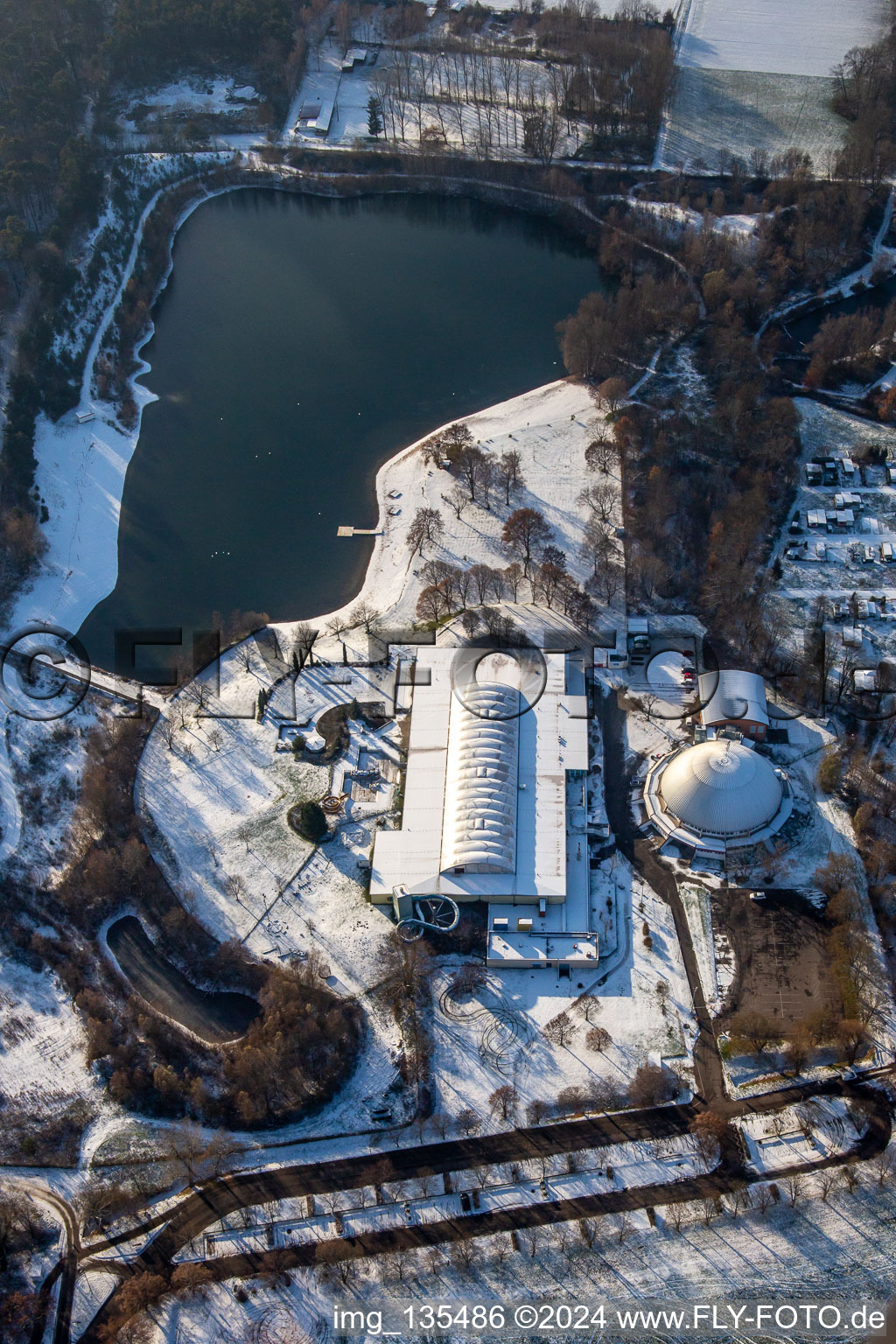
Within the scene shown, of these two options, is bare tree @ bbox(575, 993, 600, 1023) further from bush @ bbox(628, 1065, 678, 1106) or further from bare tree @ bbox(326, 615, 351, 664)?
bare tree @ bbox(326, 615, 351, 664)

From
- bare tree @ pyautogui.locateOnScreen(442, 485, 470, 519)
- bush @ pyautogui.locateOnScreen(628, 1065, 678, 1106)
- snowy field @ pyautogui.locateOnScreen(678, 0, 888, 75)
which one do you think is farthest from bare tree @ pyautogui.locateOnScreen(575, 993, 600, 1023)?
snowy field @ pyautogui.locateOnScreen(678, 0, 888, 75)

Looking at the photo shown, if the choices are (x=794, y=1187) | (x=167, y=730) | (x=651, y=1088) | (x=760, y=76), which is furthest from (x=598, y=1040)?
(x=760, y=76)

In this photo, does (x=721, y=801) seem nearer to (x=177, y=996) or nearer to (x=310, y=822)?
(x=310, y=822)

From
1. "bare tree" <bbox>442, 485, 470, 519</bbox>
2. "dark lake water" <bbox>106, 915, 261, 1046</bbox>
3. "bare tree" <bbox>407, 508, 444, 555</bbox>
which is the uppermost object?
"bare tree" <bbox>442, 485, 470, 519</bbox>

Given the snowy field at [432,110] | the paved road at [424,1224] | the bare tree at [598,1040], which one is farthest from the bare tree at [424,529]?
the snowy field at [432,110]

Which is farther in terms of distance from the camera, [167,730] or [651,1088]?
[167,730]

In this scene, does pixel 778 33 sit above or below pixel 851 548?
above
